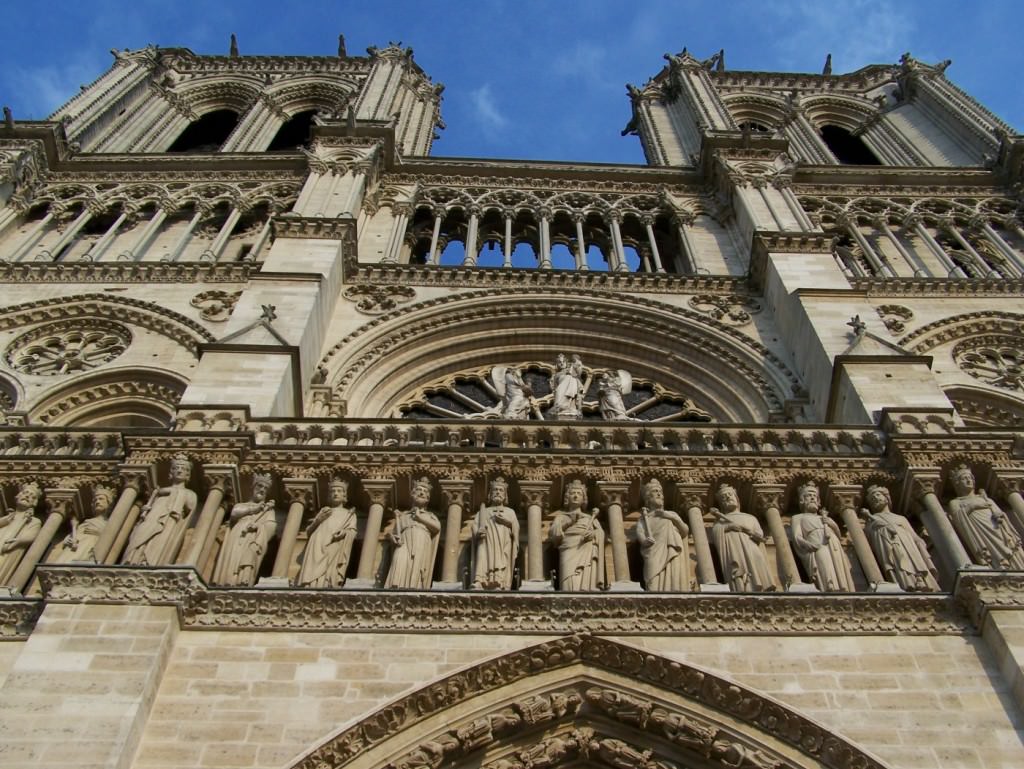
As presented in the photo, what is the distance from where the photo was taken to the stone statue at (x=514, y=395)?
43.5ft

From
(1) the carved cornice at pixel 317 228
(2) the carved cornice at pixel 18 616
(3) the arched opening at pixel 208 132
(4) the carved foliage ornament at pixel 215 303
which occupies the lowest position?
(2) the carved cornice at pixel 18 616

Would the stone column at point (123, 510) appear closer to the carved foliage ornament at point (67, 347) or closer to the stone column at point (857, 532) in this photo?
the carved foliage ornament at point (67, 347)

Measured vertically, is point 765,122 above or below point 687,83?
above

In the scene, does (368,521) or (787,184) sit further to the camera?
(787,184)

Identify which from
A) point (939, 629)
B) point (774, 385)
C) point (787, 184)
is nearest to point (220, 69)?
point (787, 184)

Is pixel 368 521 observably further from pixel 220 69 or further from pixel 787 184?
pixel 220 69

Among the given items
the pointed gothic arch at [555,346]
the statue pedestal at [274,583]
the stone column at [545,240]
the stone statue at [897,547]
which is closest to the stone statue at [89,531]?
the statue pedestal at [274,583]

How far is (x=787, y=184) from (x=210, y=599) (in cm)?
1348

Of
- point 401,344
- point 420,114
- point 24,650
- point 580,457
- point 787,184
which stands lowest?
point 24,650

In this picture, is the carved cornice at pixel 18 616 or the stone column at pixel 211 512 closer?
the carved cornice at pixel 18 616

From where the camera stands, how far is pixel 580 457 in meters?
9.98

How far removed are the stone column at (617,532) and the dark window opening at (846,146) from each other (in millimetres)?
19254

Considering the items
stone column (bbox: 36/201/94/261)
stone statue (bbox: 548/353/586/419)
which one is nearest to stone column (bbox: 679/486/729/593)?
stone statue (bbox: 548/353/586/419)

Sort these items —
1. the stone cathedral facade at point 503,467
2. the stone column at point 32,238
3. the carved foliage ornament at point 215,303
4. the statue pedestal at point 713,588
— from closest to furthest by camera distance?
the stone cathedral facade at point 503,467, the statue pedestal at point 713,588, the carved foliage ornament at point 215,303, the stone column at point 32,238
